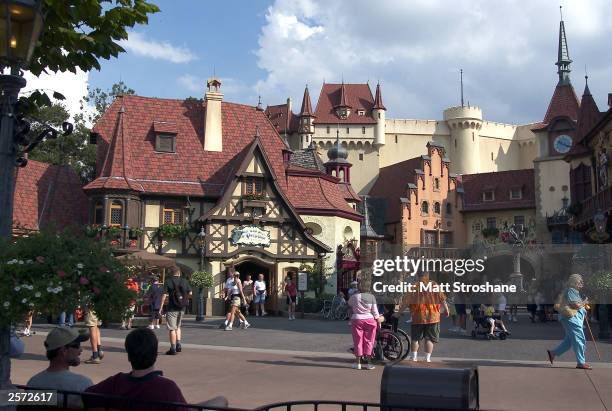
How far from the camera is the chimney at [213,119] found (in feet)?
115

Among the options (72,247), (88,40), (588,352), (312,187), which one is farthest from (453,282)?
(312,187)

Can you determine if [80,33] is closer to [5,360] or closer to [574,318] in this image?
[5,360]

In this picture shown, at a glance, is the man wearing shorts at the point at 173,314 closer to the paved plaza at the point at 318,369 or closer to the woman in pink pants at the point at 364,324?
the paved plaza at the point at 318,369

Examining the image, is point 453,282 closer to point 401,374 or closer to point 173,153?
point 401,374

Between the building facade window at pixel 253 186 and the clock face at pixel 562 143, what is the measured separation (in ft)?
111

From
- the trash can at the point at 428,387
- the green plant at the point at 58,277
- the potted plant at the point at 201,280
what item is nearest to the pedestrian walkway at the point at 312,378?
the green plant at the point at 58,277

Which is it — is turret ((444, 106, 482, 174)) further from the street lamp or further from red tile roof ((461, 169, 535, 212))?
the street lamp

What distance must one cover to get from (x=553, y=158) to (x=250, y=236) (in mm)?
34731

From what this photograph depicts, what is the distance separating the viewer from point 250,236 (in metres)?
33.1

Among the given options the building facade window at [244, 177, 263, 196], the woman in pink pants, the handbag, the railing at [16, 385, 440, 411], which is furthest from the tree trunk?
the building facade window at [244, 177, 263, 196]

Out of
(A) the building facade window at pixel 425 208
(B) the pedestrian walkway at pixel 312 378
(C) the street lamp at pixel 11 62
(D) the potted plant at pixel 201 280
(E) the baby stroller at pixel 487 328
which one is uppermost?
(A) the building facade window at pixel 425 208

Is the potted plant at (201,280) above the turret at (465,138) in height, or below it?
below

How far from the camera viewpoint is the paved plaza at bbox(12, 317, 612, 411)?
31.9ft

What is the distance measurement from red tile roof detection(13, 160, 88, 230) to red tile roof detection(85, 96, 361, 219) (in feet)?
7.28
